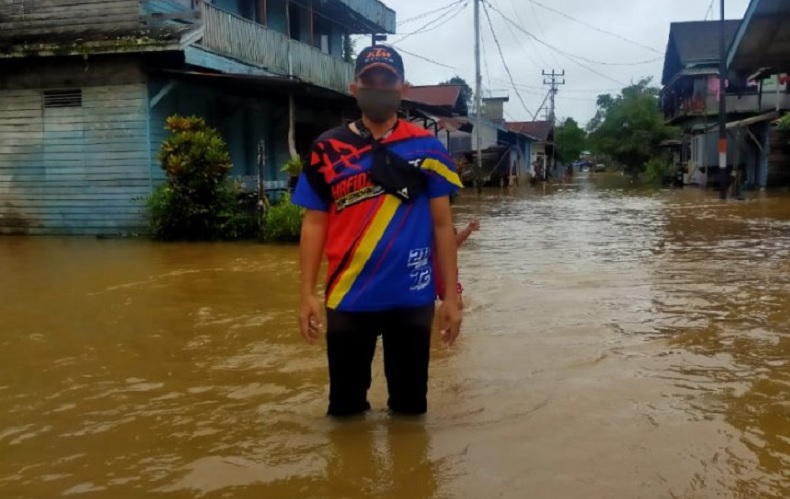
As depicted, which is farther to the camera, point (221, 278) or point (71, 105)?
point (71, 105)

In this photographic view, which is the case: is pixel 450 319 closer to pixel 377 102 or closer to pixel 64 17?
pixel 377 102

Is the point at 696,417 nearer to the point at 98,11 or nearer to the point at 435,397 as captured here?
the point at 435,397

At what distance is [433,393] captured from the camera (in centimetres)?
416

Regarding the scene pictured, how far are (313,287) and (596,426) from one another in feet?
4.83

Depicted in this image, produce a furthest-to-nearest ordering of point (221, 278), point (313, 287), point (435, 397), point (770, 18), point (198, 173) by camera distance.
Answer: point (198, 173) < point (770, 18) < point (221, 278) < point (435, 397) < point (313, 287)

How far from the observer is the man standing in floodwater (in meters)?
2.96

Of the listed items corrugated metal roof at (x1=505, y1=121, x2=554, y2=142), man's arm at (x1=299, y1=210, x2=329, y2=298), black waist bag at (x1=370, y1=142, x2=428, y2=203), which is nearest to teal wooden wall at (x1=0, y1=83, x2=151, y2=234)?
man's arm at (x1=299, y1=210, x2=329, y2=298)

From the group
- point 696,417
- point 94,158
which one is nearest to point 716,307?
point 696,417

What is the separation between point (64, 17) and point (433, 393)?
37.5ft

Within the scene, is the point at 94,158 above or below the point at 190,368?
above

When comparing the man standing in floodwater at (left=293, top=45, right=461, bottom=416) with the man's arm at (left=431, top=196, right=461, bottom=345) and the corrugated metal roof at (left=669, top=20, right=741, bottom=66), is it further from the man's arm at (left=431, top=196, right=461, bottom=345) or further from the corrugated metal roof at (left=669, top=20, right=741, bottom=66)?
the corrugated metal roof at (left=669, top=20, right=741, bottom=66)

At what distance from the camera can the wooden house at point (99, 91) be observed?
41.1ft

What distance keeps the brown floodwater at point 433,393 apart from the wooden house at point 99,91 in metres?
4.66

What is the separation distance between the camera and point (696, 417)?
3.66 meters
